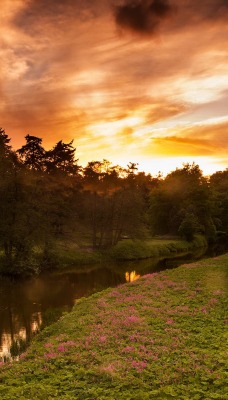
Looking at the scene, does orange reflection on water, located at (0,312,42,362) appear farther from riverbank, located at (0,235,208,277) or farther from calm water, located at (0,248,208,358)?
riverbank, located at (0,235,208,277)

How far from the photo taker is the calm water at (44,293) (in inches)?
955

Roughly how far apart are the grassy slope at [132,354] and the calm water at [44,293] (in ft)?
13.6

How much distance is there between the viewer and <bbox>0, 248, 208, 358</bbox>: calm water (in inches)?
955

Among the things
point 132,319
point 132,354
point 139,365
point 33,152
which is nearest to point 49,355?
point 132,354

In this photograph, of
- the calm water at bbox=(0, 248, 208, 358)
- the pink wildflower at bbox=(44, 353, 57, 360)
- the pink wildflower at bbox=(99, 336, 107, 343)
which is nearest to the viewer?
the pink wildflower at bbox=(44, 353, 57, 360)

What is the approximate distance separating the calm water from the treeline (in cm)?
409

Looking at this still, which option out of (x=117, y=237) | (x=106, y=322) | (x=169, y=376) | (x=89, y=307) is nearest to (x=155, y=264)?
(x=117, y=237)

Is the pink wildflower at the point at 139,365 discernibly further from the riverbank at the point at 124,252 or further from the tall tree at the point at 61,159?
the tall tree at the point at 61,159

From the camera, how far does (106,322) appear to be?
1930 cm

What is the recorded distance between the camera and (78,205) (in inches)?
2913

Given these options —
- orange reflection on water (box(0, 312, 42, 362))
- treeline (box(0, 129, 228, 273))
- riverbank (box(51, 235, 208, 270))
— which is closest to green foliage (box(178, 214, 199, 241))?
treeline (box(0, 129, 228, 273))

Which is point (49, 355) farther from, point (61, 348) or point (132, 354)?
point (132, 354)

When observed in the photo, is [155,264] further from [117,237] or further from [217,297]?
[217,297]

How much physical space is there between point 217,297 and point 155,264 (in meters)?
30.2
